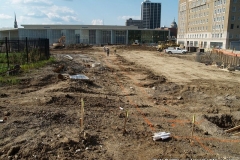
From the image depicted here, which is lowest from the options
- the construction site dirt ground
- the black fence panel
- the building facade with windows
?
the construction site dirt ground

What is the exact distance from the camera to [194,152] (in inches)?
229

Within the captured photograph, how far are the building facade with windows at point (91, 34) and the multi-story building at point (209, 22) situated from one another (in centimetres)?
1101

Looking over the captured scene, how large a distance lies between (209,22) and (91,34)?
4373cm

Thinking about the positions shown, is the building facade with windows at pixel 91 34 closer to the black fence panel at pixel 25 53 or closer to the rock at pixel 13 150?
the black fence panel at pixel 25 53

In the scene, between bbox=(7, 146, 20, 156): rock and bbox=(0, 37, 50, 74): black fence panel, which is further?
bbox=(0, 37, 50, 74): black fence panel

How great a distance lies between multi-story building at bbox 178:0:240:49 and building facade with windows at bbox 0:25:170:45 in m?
11.0

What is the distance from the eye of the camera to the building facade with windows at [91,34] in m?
83.9

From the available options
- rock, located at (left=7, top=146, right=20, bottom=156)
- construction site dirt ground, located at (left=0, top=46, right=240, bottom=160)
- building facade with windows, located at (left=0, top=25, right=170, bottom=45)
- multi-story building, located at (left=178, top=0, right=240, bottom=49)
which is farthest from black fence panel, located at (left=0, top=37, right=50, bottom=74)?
building facade with windows, located at (left=0, top=25, right=170, bottom=45)

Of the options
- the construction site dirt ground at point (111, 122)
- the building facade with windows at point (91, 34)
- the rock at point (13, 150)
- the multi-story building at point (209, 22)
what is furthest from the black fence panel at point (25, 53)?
the building facade with windows at point (91, 34)

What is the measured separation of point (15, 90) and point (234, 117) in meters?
10.3

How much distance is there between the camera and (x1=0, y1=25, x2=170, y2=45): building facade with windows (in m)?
83.9

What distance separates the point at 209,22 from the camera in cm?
7606

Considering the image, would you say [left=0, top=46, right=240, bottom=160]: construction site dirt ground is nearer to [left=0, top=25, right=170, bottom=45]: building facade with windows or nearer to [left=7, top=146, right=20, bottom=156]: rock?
[left=7, top=146, right=20, bottom=156]: rock

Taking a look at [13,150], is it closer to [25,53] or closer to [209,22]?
[25,53]
